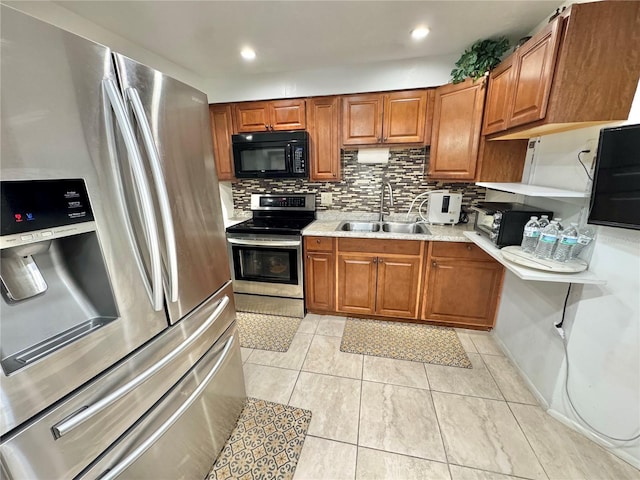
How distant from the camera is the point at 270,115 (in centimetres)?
261

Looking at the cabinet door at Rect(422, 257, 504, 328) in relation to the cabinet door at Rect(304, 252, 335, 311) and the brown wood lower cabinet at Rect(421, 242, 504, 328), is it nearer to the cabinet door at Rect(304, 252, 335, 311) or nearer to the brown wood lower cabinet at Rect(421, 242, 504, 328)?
the brown wood lower cabinet at Rect(421, 242, 504, 328)

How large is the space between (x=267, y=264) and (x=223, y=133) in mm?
1472

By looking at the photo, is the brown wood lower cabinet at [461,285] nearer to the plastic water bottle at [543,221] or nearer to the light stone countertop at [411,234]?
the light stone countertop at [411,234]

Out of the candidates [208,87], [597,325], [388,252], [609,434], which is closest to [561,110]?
[597,325]

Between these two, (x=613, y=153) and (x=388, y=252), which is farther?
(x=388, y=252)

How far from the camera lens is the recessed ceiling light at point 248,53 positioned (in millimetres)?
2043

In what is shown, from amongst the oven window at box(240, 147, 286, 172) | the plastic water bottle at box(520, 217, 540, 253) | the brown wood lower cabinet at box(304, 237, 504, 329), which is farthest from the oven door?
the plastic water bottle at box(520, 217, 540, 253)

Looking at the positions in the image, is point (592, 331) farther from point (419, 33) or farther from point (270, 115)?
point (270, 115)

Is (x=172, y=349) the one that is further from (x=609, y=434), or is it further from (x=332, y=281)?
(x=609, y=434)

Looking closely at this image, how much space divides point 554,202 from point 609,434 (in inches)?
51.5

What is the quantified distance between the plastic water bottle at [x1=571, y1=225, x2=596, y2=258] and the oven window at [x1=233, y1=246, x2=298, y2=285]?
1975mm

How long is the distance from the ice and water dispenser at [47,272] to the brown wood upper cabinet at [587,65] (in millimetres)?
2042

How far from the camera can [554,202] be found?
1667mm

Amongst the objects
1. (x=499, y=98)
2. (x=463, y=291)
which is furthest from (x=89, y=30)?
(x=463, y=291)
